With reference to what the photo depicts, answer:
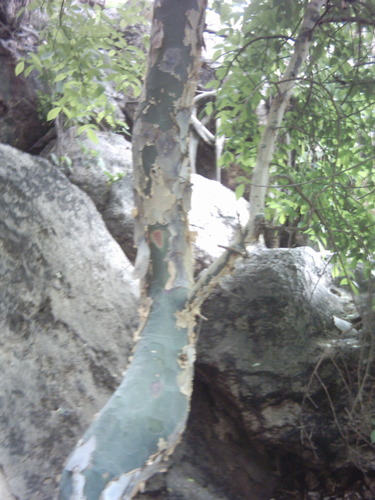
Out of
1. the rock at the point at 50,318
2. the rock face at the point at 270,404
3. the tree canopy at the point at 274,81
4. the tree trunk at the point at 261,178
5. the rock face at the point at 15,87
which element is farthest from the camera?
the rock face at the point at 15,87

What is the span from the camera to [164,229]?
2469mm

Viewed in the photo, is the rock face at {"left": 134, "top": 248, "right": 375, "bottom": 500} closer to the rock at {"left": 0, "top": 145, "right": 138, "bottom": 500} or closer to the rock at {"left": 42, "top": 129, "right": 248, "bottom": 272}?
the rock at {"left": 0, "top": 145, "right": 138, "bottom": 500}

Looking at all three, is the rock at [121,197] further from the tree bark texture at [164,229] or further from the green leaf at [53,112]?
the tree bark texture at [164,229]

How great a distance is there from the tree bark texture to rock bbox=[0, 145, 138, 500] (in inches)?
35.2

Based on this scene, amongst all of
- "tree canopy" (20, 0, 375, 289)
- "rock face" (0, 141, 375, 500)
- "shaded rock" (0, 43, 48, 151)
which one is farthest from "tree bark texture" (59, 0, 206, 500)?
"shaded rock" (0, 43, 48, 151)

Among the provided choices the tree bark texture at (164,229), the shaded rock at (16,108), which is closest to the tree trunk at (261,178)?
the tree bark texture at (164,229)

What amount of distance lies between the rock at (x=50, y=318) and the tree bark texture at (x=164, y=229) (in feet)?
2.93

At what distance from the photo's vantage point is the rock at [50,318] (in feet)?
9.57

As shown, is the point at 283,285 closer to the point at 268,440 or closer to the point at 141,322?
the point at 268,440

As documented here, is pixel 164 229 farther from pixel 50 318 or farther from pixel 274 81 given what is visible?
pixel 274 81

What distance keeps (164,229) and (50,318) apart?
1391 millimetres

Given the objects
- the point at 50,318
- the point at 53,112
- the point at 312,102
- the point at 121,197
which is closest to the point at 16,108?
the point at 121,197

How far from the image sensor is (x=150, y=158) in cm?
250

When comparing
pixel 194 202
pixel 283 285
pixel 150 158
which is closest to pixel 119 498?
pixel 150 158
